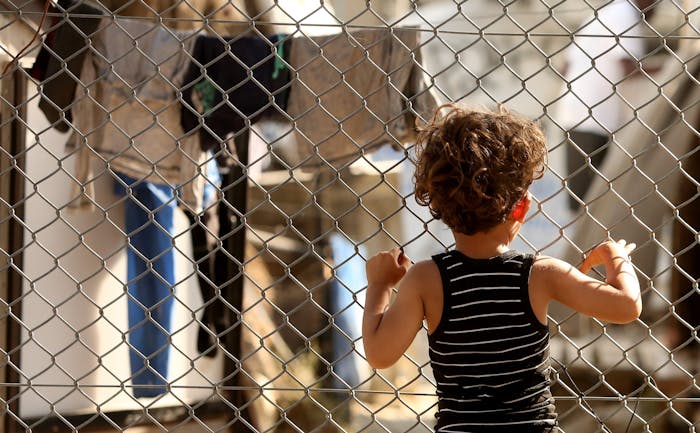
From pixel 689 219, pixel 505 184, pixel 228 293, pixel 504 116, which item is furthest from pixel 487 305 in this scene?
pixel 689 219

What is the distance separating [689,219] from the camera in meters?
5.24

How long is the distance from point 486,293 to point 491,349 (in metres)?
0.12

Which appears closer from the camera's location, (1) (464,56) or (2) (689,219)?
(2) (689,219)

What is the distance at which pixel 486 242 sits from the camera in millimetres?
2076

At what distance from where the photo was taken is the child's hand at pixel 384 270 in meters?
2.15

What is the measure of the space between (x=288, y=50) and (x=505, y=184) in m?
1.87

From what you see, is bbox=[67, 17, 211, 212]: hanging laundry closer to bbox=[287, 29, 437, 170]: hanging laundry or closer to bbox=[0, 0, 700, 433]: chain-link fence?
bbox=[0, 0, 700, 433]: chain-link fence

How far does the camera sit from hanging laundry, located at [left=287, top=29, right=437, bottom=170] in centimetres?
344

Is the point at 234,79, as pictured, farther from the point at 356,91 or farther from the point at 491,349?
the point at 491,349

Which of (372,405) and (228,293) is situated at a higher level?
(372,405)

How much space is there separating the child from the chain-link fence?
24 centimetres

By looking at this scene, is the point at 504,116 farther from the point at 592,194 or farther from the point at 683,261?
the point at 592,194

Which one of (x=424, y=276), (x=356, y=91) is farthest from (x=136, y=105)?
(x=424, y=276)

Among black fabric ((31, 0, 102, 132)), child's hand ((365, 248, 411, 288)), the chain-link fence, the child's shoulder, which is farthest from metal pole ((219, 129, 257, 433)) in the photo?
the child's shoulder
